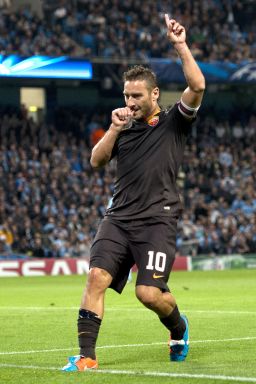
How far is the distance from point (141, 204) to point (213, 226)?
2856cm

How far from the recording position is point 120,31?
39562 mm

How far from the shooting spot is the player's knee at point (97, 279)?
8867 mm

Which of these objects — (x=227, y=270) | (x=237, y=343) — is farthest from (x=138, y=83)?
(x=227, y=270)

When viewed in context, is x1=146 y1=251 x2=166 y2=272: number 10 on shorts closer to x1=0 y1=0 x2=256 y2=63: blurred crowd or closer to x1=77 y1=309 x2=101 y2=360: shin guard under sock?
x1=77 y1=309 x2=101 y2=360: shin guard under sock

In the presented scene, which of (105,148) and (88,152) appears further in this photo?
(88,152)

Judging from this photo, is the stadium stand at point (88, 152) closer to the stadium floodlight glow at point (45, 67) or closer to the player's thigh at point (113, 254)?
the stadium floodlight glow at point (45, 67)

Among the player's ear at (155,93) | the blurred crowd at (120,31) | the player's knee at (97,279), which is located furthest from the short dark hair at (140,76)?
the blurred crowd at (120,31)

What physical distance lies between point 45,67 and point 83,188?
4.35 metres

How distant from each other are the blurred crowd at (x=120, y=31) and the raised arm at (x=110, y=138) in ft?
89.1

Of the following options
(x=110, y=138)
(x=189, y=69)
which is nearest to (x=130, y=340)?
(x=110, y=138)

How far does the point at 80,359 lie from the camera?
873 cm

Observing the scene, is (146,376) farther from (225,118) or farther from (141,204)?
(225,118)

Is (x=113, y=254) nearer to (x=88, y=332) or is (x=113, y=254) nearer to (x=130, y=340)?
(x=88, y=332)

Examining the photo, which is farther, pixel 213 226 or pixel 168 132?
pixel 213 226
